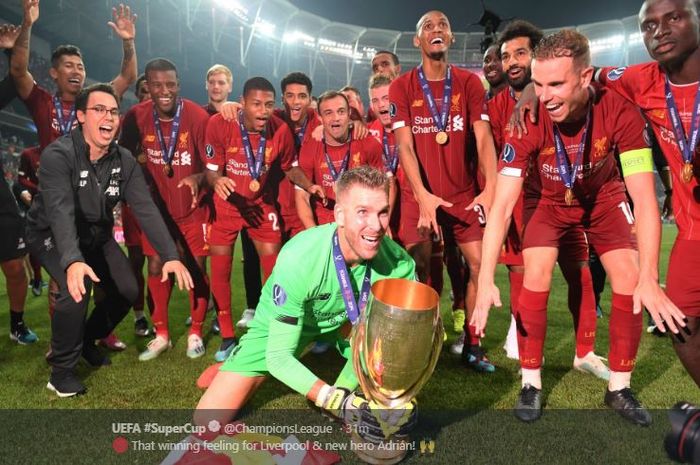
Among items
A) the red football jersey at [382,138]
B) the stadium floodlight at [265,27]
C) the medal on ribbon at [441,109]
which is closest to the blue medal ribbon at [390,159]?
the red football jersey at [382,138]

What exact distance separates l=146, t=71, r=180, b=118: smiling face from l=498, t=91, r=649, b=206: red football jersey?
9.79 ft

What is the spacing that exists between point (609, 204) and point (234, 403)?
2.52m

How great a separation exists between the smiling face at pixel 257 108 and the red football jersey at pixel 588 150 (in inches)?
88.7

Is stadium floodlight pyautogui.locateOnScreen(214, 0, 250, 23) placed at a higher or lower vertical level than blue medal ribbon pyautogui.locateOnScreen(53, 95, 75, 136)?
higher

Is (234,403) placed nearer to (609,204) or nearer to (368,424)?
(368,424)

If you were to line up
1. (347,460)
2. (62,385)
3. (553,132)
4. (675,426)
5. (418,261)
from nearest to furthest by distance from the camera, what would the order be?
(675,426)
(347,460)
(553,132)
(62,385)
(418,261)

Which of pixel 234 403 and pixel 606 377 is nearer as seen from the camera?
pixel 234 403

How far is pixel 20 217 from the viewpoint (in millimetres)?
4184

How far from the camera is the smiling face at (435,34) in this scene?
A: 12.0 feet

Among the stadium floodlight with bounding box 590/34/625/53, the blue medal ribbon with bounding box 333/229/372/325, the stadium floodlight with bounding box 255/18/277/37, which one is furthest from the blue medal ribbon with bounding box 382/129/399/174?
the stadium floodlight with bounding box 590/34/625/53

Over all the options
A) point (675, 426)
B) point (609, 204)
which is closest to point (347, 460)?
point (675, 426)

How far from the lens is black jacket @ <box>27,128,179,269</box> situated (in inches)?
125

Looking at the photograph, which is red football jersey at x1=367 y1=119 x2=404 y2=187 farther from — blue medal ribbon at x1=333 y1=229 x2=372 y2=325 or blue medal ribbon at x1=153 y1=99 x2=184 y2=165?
blue medal ribbon at x1=333 y1=229 x2=372 y2=325

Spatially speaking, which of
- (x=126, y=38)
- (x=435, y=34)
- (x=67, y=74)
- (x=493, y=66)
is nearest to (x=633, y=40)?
(x=493, y=66)
